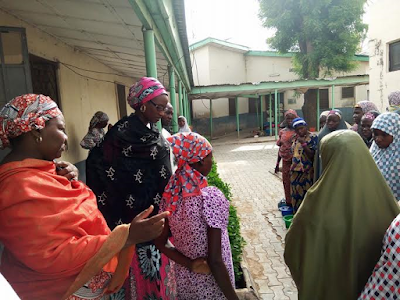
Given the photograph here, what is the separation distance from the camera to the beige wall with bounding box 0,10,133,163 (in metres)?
4.33

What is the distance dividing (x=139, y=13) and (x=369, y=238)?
8.04 ft

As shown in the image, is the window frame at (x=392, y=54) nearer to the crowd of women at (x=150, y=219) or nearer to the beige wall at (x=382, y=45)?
the beige wall at (x=382, y=45)

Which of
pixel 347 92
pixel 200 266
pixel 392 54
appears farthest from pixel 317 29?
pixel 200 266

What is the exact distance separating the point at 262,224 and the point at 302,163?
1.24 meters

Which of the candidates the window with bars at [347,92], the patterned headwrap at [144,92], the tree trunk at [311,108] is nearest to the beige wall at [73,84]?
the patterned headwrap at [144,92]

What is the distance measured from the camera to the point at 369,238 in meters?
1.45

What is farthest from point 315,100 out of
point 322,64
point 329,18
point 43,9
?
point 43,9

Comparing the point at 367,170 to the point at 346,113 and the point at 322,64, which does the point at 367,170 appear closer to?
the point at 322,64

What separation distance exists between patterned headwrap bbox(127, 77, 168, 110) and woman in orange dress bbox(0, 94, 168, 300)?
71cm

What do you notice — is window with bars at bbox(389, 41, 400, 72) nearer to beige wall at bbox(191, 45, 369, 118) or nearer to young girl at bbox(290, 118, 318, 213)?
young girl at bbox(290, 118, 318, 213)

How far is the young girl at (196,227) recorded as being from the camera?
1658 millimetres

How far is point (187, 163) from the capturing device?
1765 mm

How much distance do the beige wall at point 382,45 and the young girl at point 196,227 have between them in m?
10.8

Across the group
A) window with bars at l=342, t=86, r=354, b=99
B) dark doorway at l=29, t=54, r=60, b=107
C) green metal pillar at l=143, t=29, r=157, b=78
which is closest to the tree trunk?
window with bars at l=342, t=86, r=354, b=99
